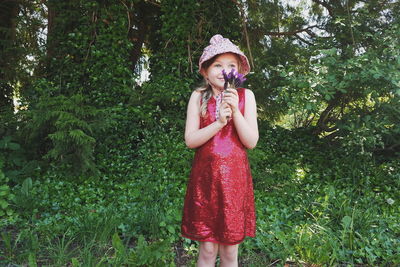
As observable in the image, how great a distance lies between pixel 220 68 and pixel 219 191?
2.35 feet

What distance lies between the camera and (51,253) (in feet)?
9.59

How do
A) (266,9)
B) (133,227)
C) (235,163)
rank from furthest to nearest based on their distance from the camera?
1. (266,9)
2. (133,227)
3. (235,163)

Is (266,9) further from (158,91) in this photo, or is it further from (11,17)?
(11,17)

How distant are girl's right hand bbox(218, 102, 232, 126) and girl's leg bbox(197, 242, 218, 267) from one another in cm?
72

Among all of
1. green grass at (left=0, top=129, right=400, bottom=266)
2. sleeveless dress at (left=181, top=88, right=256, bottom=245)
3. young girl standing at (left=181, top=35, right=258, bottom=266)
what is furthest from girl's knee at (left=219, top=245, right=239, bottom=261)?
green grass at (left=0, top=129, right=400, bottom=266)

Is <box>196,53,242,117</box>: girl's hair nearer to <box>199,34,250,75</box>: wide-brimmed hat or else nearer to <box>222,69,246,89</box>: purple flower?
<box>199,34,250,75</box>: wide-brimmed hat

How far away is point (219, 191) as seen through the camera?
2137 millimetres

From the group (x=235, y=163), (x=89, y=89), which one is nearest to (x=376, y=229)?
(x=235, y=163)

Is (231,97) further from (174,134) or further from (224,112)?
(174,134)

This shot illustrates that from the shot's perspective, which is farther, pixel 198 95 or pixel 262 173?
pixel 262 173

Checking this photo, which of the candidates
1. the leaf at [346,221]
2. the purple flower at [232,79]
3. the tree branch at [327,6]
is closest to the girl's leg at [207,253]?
the purple flower at [232,79]

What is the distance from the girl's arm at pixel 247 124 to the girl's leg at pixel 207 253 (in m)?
0.62

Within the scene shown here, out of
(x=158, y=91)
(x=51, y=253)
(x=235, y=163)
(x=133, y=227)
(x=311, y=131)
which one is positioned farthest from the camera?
(x=311, y=131)

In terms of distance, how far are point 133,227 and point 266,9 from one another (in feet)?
13.6
